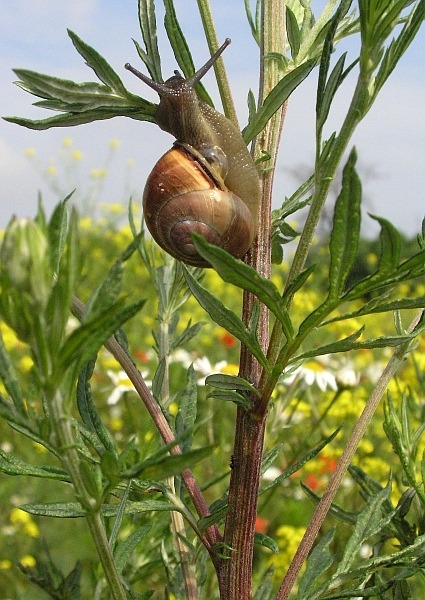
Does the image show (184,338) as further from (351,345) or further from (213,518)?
(351,345)

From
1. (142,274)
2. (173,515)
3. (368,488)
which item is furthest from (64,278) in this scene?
(142,274)

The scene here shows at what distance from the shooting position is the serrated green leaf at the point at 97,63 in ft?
2.56

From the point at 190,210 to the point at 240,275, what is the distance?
9.4 inches

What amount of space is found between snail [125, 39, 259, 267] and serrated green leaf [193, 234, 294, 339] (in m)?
0.17

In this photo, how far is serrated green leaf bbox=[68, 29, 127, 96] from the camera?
2.56 ft

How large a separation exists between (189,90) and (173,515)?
556mm

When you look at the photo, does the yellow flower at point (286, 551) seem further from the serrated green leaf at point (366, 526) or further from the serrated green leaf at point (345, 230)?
the serrated green leaf at point (345, 230)

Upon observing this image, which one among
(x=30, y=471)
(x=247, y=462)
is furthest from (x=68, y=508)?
(x=247, y=462)

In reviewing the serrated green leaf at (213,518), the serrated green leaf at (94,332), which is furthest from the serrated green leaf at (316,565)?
the serrated green leaf at (94,332)

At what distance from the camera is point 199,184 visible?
88 cm

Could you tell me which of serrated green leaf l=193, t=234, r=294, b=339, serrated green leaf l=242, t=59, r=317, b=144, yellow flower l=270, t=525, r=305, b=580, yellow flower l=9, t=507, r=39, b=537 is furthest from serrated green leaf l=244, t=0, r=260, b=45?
yellow flower l=9, t=507, r=39, b=537

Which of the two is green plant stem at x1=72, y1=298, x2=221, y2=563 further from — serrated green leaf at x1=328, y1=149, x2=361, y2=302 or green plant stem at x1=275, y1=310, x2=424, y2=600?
serrated green leaf at x1=328, y1=149, x2=361, y2=302

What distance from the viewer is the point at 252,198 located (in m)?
0.88

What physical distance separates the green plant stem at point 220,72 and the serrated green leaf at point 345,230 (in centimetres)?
27
